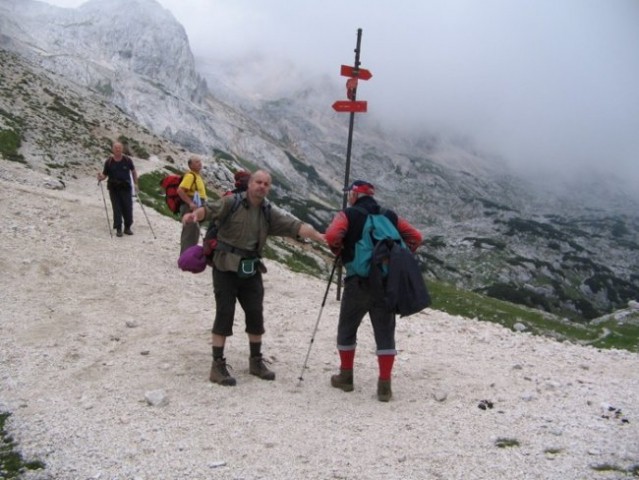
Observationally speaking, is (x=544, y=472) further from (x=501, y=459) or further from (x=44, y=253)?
(x=44, y=253)

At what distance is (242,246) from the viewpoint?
8.61 metres

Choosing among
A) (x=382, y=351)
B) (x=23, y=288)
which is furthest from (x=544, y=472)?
(x=23, y=288)

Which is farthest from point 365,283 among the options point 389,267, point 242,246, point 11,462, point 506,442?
point 11,462

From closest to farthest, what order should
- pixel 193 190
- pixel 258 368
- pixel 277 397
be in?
pixel 277 397 < pixel 258 368 < pixel 193 190

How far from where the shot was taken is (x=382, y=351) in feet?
28.3

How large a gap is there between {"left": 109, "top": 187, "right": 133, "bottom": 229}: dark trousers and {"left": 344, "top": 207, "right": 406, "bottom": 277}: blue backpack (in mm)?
13751

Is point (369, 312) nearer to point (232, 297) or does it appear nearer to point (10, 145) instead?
point (232, 297)

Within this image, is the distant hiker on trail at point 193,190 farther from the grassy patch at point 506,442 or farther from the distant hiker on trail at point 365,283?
the grassy patch at point 506,442

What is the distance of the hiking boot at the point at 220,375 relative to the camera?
8.85 meters

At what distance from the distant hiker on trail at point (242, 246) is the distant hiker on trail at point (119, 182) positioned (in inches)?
471

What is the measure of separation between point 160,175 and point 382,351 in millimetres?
33856

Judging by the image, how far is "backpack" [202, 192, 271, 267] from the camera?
8602 mm

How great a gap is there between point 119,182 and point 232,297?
40.8 feet

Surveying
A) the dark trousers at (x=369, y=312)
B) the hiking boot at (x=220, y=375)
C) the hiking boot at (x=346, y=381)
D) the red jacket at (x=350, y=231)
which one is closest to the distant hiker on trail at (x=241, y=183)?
Answer: the red jacket at (x=350, y=231)
